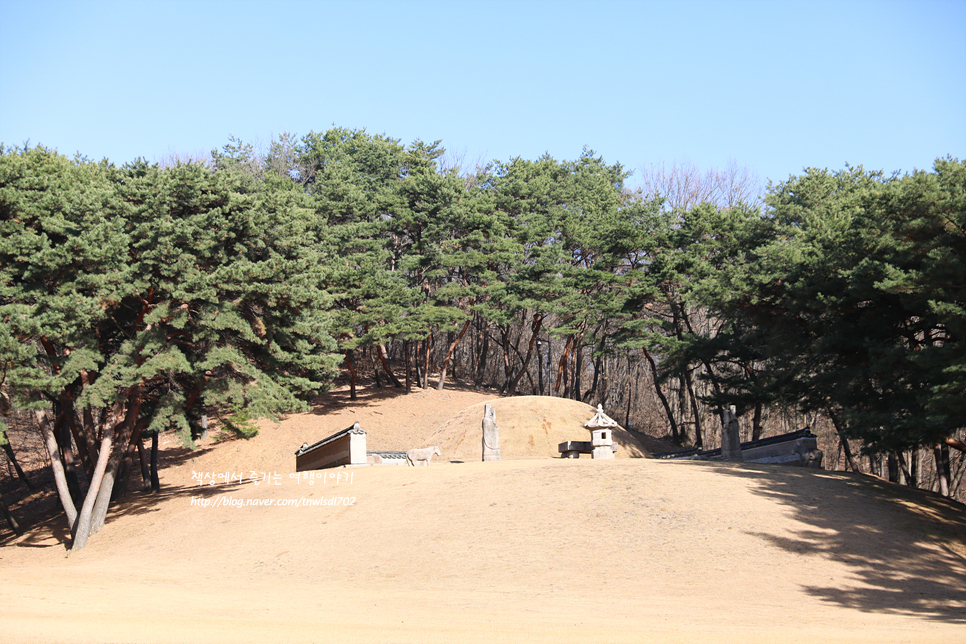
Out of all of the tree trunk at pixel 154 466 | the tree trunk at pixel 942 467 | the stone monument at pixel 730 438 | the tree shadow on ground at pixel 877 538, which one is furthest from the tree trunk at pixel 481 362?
the tree shadow on ground at pixel 877 538

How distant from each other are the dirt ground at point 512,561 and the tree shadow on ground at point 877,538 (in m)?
0.06

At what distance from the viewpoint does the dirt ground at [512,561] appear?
Answer: 857cm

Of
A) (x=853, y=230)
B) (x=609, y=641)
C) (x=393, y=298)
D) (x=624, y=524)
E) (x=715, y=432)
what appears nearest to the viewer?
(x=609, y=641)

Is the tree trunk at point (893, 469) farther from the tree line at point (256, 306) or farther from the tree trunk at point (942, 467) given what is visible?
the tree trunk at point (942, 467)

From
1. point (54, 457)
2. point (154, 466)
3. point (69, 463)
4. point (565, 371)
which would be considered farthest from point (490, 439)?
point (565, 371)

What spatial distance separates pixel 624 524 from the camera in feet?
46.7

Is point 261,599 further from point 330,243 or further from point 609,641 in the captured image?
point 330,243

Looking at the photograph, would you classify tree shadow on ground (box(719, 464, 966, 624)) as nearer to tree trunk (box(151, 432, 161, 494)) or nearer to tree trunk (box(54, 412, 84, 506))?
tree trunk (box(54, 412, 84, 506))

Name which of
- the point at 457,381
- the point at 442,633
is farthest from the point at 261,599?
the point at 457,381

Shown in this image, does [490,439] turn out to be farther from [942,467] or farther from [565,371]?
[565,371]

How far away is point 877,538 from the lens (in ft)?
45.2

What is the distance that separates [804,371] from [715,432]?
22.4m

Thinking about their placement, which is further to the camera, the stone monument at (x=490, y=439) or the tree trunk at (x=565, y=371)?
the tree trunk at (x=565, y=371)

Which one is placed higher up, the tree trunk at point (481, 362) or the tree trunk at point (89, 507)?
the tree trunk at point (481, 362)
